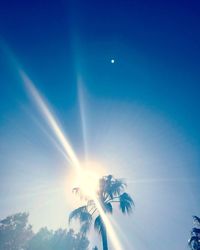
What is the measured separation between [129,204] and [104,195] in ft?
6.48

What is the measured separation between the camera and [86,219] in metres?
15.2

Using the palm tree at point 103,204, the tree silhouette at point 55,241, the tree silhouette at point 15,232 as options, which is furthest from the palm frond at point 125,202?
the tree silhouette at point 15,232

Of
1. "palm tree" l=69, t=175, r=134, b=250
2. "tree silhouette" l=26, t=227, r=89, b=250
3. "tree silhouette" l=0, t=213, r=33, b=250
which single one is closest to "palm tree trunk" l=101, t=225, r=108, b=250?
"palm tree" l=69, t=175, r=134, b=250

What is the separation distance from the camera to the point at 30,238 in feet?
142

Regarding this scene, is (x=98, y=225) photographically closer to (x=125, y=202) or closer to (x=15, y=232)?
(x=125, y=202)

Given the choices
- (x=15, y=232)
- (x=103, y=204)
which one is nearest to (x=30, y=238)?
(x=15, y=232)

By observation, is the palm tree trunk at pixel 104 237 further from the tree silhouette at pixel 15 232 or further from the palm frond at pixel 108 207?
the tree silhouette at pixel 15 232

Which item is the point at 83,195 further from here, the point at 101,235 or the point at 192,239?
the point at 192,239

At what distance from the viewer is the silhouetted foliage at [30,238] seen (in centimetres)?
4038

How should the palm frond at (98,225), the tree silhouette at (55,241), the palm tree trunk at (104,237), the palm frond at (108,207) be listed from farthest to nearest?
the tree silhouette at (55,241)
the palm frond at (108,207)
the palm frond at (98,225)
the palm tree trunk at (104,237)

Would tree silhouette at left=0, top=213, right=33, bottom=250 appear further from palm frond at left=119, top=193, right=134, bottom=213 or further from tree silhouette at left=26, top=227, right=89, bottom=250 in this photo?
palm frond at left=119, top=193, right=134, bottom=213

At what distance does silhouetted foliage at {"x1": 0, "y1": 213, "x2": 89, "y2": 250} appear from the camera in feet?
132

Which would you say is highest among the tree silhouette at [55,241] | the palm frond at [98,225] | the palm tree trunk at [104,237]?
the tree silhouette at [55,241]

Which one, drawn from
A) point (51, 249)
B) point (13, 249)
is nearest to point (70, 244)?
point (51, 249)
